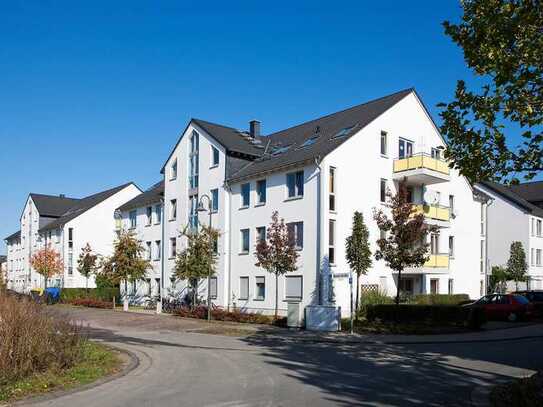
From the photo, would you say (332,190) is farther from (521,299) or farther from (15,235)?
(15,235)

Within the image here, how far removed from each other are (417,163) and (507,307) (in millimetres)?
9060

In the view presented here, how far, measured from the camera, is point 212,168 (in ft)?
123

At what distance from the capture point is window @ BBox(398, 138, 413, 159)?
34625mm

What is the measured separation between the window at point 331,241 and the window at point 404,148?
292 inches

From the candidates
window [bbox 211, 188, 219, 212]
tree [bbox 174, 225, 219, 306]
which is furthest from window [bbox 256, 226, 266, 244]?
window [bbox 211, 188, 219, 212]

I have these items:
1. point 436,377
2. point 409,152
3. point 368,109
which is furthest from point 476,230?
point 436,377

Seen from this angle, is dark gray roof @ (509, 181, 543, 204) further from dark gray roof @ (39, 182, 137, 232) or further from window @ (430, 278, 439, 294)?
dark gray roof @ (39, 182, 137, 232)

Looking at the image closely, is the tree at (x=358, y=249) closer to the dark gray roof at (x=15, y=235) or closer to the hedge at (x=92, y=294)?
the hedge at (x=92, y=294)

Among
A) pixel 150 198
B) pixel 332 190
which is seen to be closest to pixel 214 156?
pixel 332 190

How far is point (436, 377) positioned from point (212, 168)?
2713cm

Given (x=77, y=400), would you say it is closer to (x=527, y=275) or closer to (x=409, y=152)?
(x=409, y=152)

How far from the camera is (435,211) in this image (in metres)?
34.8

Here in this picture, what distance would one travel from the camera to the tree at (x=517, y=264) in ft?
153

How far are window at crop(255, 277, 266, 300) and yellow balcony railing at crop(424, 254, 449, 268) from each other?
30.7 feet
